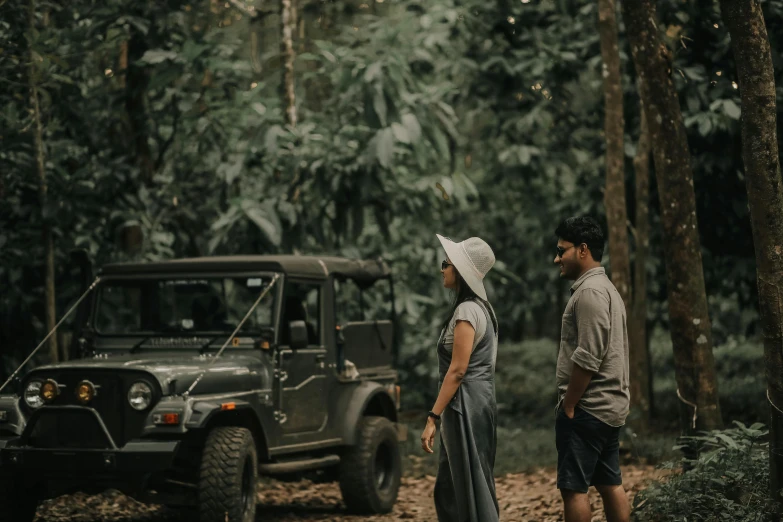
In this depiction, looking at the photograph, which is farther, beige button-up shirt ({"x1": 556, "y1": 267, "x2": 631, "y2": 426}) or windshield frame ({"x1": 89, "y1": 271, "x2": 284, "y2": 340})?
windshield frame ({"x1": 89, "y1": 271, "x2": 284, "y2": 340})

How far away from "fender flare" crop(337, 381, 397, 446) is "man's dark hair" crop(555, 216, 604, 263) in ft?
15.5

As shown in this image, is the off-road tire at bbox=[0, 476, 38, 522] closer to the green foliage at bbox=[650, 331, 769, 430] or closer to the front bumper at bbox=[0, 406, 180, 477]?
the front bumper at bbox=[0, 406, 180, 477]

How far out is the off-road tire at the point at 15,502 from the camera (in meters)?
8.80

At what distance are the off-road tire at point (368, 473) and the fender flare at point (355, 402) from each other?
0.41 feet

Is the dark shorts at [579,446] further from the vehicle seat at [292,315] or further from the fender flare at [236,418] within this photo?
the vehicle seat at [292,315]

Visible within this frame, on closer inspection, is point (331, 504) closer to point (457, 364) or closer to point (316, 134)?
point (316, 134)

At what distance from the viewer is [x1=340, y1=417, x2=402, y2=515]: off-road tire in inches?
418

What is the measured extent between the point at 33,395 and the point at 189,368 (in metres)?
1.19

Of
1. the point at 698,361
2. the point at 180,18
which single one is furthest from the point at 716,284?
the point at 180,18

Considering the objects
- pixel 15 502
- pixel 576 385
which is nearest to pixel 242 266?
pixel 15 502

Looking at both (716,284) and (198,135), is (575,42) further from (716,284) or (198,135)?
(198,135)

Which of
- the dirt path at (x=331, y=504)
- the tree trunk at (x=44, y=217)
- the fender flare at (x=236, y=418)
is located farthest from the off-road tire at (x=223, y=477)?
the tree trunk at (x=44, y=217)

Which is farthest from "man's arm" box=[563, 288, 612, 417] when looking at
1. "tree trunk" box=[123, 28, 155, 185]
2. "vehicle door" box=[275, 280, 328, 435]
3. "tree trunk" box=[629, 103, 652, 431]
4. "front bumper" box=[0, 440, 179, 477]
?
"tree trunk" box=[123, 28, 155, 185]

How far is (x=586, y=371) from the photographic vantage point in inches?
240
